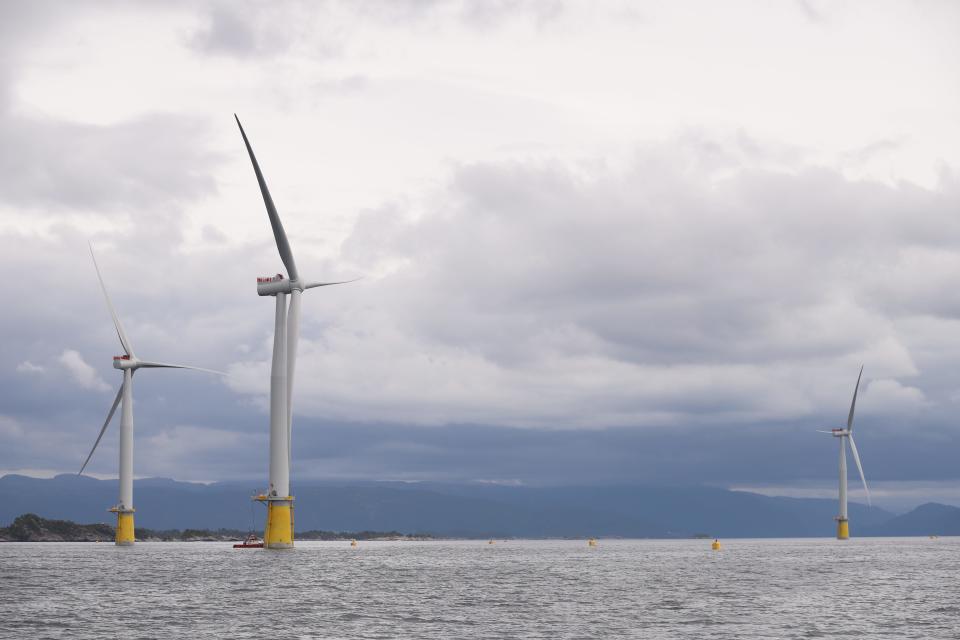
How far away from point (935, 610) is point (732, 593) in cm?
2066

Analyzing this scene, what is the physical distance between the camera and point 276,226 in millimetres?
152125

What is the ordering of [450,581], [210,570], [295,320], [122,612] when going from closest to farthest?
[122,612], [450,581], [210,570], [295,320]

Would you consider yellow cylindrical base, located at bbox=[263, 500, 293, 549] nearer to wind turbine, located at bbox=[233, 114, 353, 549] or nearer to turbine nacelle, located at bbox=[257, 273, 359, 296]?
wind turbine, located at bbox=[233, 114, 353, 549]

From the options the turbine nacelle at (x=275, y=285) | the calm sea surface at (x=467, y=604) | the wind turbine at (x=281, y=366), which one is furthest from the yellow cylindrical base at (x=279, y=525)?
the turbine nacelle at (x=275, y=285)

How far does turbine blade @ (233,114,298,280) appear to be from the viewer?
145m

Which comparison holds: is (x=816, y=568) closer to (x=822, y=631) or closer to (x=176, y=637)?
(x=822, y=631)

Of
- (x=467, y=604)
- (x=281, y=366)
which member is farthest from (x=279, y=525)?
(x=467, y=604)

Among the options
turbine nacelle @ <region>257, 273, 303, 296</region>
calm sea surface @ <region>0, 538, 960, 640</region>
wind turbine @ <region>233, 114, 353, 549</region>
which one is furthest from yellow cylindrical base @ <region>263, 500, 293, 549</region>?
turbine nacelle @ <region>257, 273, 303, 296</region>

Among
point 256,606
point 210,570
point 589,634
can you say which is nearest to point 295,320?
point 210,570

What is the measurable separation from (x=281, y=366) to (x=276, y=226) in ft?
61.5

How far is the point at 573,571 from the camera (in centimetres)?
15550

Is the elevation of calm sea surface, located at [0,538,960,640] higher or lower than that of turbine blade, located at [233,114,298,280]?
lower

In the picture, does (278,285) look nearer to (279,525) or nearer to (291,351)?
(291,351)

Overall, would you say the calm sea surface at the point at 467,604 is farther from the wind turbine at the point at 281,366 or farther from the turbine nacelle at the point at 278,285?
the turbine nacelle at the point at 278,285
